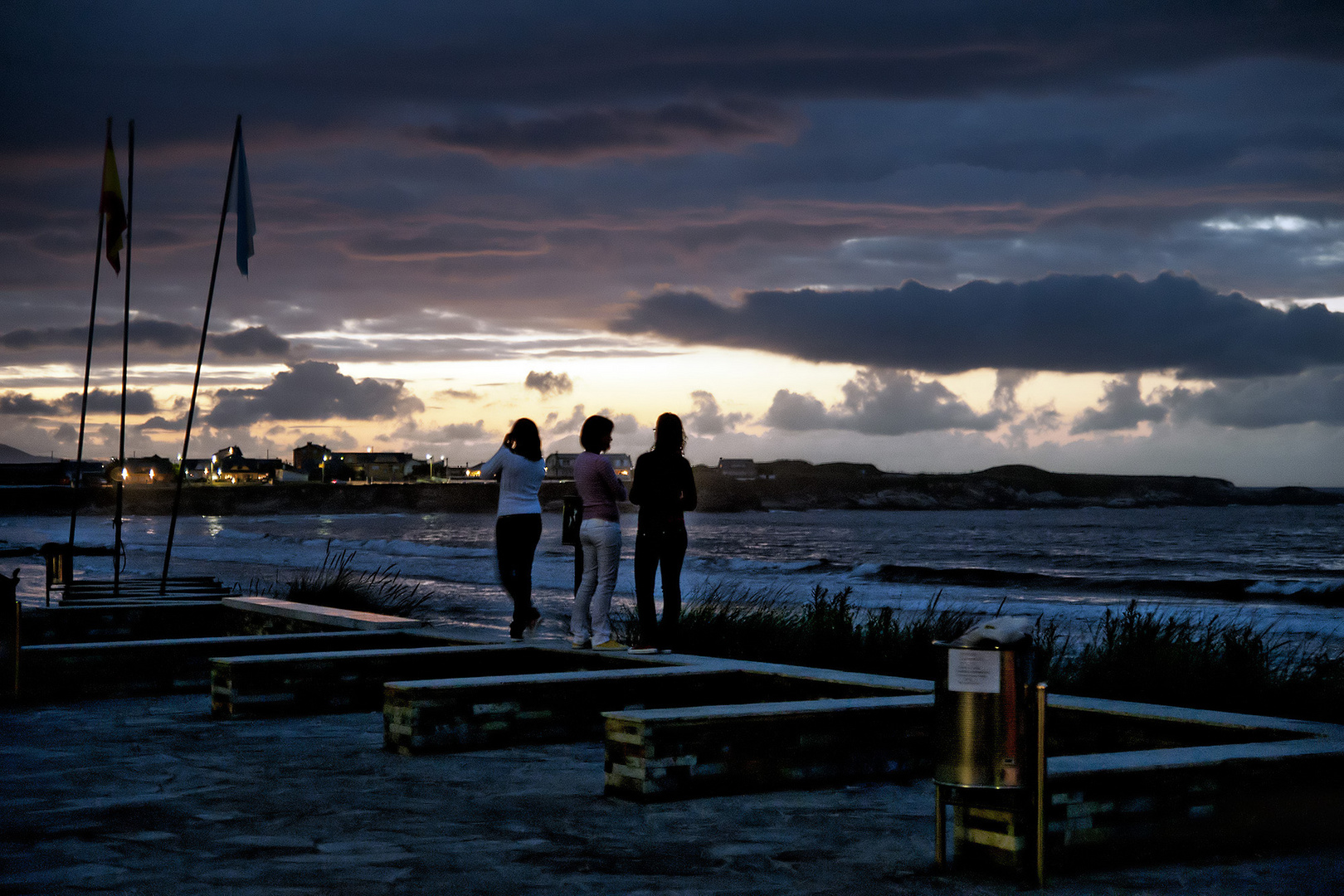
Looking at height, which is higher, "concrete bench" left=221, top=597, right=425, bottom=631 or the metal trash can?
the metal trash can

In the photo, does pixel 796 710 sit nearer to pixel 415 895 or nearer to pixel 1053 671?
pixel 415 895

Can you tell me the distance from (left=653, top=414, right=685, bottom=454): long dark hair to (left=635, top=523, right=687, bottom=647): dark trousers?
1.81 feet

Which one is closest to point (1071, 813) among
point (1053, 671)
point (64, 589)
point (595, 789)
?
point (595, 789)

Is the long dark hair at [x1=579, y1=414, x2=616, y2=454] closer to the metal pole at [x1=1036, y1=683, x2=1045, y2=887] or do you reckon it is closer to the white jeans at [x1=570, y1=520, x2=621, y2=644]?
the white jeans at [x1=570, y1=520, x2=621, y2=644]

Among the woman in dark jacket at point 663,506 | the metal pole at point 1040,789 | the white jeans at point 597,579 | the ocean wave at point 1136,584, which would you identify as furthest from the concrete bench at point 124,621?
the ocean wave at point 1136,584

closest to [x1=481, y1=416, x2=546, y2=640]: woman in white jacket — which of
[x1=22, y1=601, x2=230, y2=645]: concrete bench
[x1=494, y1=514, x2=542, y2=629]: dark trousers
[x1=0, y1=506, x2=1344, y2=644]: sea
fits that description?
[x1=494, y1=514, x2=542, y2=629]: dark trousers

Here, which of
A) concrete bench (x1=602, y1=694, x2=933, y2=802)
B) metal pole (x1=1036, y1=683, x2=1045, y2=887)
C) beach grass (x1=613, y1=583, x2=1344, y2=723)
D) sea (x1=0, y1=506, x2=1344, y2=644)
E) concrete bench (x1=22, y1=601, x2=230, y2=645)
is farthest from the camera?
sea (x1=0, y1=506, x2=1344, y2=644)

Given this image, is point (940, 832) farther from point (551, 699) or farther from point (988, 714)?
point (551, 699)

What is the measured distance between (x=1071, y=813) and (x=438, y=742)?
11.3 feet

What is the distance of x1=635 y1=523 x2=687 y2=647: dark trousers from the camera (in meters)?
8.77

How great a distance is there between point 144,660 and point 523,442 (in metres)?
3.32

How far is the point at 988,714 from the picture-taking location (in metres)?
4.26

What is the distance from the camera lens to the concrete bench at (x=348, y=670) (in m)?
7.92

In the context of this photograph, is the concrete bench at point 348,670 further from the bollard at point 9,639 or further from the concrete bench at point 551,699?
the bollard at point 9,639
